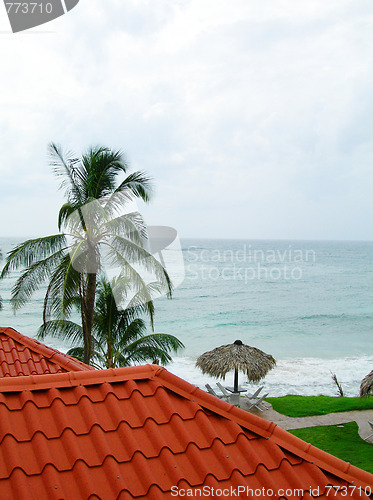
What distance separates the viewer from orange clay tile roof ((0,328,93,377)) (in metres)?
6.21

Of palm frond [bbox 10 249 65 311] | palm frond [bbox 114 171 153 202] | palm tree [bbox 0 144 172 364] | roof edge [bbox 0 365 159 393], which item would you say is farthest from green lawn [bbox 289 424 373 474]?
roof edge [bbox 0 365 159 393]

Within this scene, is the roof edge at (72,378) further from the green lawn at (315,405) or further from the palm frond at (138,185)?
the green lawn at (315,405)

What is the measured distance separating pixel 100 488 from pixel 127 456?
0.27 meters

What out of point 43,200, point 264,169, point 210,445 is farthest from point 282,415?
point 264,169

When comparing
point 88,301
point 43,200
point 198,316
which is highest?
point 43,200

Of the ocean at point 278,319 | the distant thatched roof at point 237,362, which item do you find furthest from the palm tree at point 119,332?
the ocean at point 278,319

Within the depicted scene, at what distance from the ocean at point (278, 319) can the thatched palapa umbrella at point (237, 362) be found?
777cm

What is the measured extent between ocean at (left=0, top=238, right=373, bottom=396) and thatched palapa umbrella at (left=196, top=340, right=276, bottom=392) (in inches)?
306

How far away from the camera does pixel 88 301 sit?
12.4m

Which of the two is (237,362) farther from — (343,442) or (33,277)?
(33,277)

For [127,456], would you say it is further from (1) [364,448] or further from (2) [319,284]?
(2) [319,284]

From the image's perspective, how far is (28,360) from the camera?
6613mm

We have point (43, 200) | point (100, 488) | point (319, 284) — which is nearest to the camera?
point (100, 488)

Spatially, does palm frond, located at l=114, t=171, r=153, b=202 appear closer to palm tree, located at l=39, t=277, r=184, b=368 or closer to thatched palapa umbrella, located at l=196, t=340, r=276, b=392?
palm tree, located at l=39, t=277, r=184, b=368
